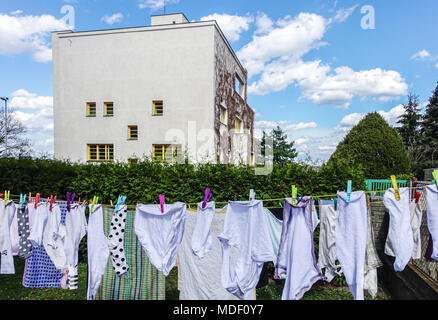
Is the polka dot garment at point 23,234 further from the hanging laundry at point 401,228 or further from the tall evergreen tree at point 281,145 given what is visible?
the tall evergreen tree at point 281,145

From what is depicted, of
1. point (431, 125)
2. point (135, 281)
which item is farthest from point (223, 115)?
point (431, 125)

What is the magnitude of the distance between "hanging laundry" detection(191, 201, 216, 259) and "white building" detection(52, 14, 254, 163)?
11.5 meters

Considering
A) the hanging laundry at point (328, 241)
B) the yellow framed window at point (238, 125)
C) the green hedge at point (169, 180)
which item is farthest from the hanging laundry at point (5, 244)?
the yellow framed window at point (238, 125)

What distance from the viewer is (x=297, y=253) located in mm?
3686

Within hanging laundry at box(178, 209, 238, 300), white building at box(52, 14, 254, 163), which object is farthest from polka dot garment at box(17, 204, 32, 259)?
white building at box(52, 14, 254, 163)

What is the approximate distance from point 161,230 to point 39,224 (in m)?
2.23

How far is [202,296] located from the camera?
432 cm

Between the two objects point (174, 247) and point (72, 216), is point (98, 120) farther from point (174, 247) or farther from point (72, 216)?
point (174, 247)

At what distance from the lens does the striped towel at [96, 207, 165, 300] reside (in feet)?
14.3

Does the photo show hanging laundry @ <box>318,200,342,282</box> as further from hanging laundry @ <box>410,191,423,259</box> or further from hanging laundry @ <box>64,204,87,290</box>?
hanging laundry @ <box>64,204,87,290</box>

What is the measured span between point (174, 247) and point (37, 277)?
275cm

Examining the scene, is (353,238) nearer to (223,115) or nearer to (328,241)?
(328,241)
